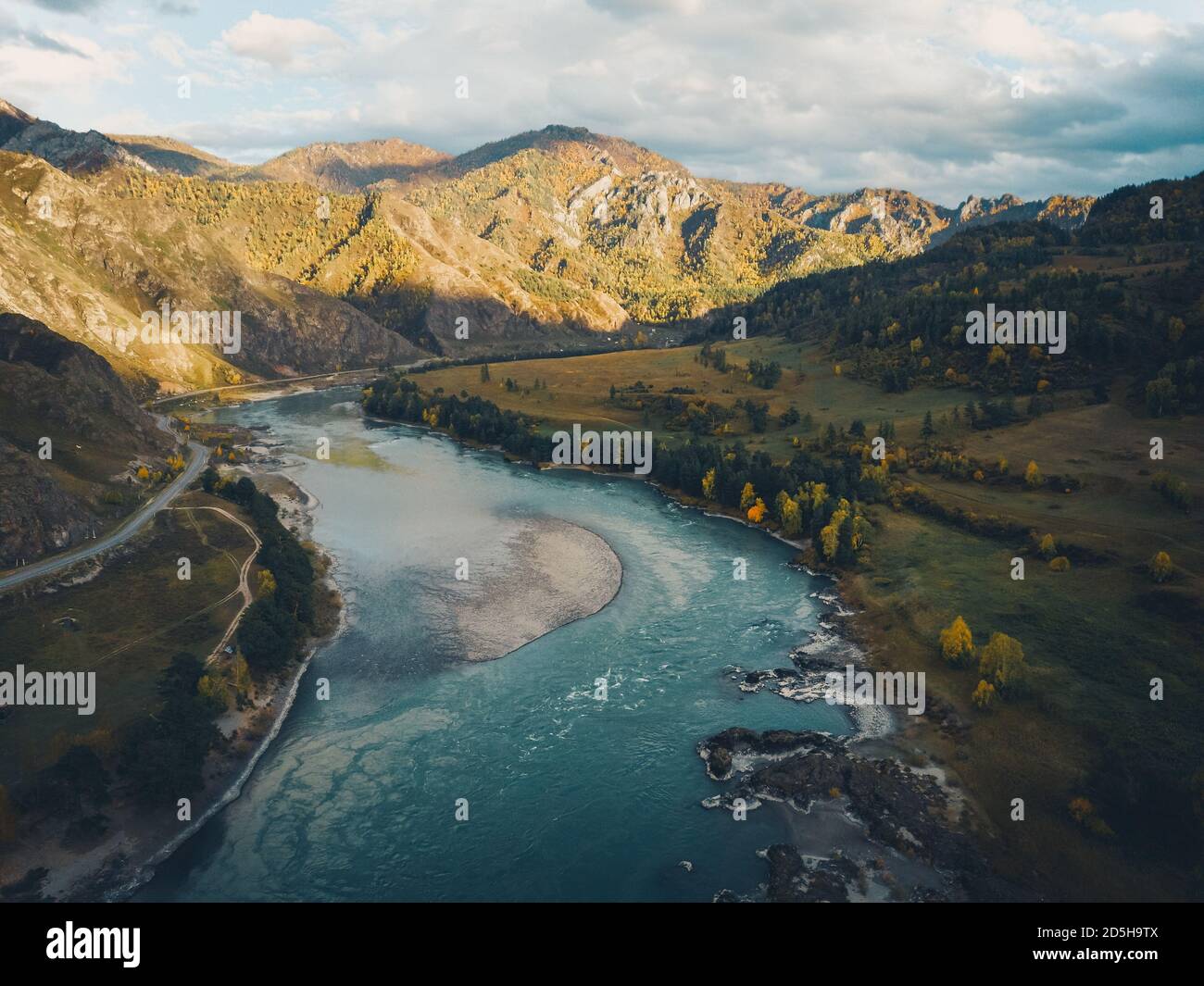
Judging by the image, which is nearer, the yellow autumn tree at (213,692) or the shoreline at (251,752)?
the shoreline at (251,752)

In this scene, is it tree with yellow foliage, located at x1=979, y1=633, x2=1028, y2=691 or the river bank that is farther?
tree with yellow foliage, located at x1=979, y1=633, x2=1028, y2=691

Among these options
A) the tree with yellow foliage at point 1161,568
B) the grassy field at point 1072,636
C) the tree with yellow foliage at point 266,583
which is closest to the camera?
the grassy field at point 1072,636

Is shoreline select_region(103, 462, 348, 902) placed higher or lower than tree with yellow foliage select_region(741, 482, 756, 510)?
lower

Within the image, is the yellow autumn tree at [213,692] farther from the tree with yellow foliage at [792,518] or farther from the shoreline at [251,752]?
the tree with yellow foliage at [792,518]

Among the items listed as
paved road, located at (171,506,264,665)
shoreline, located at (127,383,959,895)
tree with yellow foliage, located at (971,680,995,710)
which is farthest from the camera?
paved road, located at (171,506,264,665)

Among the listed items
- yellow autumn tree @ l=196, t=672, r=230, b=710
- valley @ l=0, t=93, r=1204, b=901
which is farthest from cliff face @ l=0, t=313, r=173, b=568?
yellow autumn tree @ l=196, t=672, r=230, b=710

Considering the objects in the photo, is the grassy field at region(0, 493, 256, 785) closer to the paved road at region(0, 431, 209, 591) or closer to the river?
the paved road at region(0, 431, 209, 591)

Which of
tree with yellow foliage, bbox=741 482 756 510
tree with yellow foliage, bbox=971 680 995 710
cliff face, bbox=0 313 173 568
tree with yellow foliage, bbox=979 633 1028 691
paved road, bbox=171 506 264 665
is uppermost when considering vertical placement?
cliff face, bbox=0 313 173 568

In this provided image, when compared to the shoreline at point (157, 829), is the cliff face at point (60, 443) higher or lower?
higher

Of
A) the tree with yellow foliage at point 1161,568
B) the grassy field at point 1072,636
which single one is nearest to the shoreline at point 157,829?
the grassy field at point 1072,636
